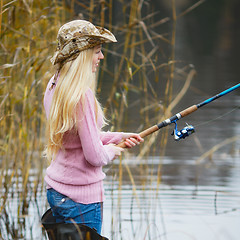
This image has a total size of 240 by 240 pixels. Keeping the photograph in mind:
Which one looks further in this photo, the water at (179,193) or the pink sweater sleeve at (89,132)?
the water at (179,193)

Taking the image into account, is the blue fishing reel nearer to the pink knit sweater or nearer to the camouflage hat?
the pink knit sweater

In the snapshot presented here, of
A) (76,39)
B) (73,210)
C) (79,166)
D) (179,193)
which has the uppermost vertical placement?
(76,39)

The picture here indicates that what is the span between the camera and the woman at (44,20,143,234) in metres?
2.28

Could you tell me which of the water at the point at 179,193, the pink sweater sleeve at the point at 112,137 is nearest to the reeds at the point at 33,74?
the water at the point at 179,193

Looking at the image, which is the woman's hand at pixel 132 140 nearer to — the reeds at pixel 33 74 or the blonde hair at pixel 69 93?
the blonde hair at pixel 69 93

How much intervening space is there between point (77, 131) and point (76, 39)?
1.08ft

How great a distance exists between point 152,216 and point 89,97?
161cm

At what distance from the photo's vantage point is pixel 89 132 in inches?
89.3

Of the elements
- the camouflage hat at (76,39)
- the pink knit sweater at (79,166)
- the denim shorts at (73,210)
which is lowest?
the denim shorts at (73,210)

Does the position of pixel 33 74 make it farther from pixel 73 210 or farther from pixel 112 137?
pixel 73 210

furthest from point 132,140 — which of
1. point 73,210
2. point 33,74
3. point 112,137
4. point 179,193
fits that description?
point 179,193

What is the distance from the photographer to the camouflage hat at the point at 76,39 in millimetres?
2326

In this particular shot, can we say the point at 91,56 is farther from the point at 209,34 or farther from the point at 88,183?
the point at 209,34

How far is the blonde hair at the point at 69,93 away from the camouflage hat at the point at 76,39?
0.03 m
